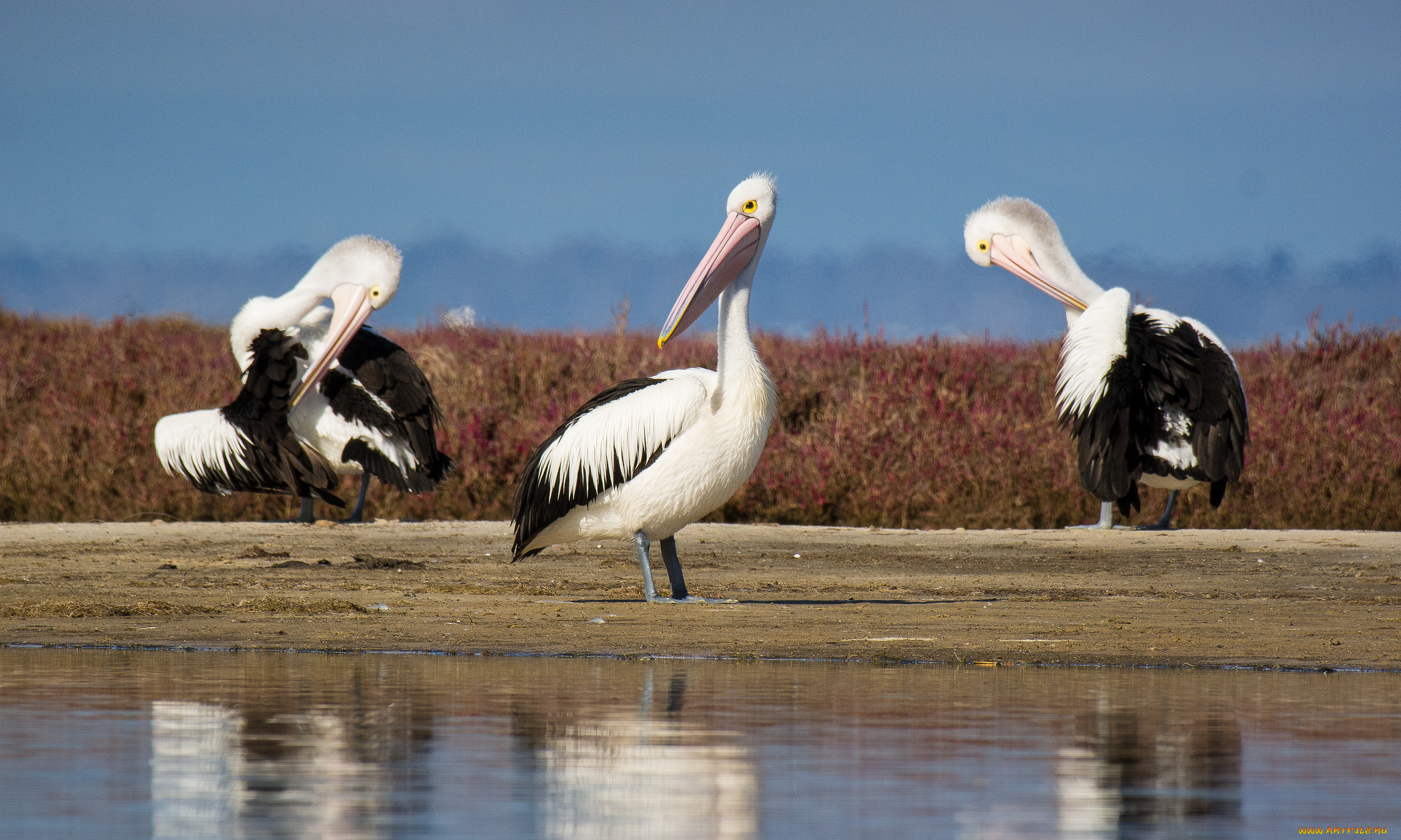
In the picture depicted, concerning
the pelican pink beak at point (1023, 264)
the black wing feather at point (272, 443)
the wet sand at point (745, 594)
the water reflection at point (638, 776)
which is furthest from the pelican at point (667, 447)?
the pelican pink beak at point (1023, 264)

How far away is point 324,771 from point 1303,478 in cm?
1056

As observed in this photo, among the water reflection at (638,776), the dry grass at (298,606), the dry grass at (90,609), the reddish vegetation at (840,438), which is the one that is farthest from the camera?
the reddish vegetation at (840,438)

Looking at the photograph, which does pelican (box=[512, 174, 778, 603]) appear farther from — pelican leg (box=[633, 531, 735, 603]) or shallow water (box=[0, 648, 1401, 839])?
shallow water (box=[0, 648, 1401, 839])

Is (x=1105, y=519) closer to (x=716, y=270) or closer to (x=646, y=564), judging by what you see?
(x=716, y=270)

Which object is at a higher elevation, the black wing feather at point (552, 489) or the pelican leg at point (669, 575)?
the black wing feather at point (552, 489)

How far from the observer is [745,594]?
853cm

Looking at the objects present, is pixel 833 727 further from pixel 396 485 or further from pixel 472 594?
pixel 396 485

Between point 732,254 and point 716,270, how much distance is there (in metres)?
0.11

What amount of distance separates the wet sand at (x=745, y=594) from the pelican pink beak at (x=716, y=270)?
1.35 m

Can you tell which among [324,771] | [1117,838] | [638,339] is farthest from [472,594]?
[638,339]

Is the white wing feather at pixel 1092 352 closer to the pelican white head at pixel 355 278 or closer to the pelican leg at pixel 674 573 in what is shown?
the pelican leg at pixel 674 573

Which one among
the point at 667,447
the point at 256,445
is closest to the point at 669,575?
the point at 667,447

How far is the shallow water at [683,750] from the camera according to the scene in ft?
10.7

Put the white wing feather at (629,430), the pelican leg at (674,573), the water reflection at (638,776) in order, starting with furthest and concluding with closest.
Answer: the pelican leg at (674,573), the white wing feather at (629,430), the water reflection at (638,776)
